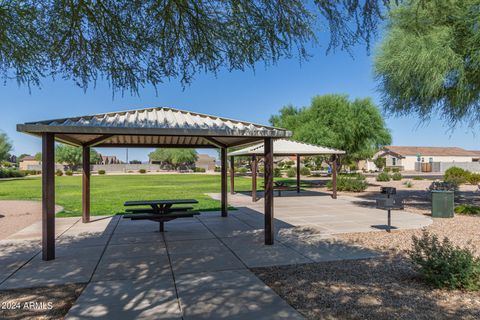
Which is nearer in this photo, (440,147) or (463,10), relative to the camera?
(463,10)

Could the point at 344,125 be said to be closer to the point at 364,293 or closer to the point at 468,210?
the point at 468,210

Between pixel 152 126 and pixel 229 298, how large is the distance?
154 inches

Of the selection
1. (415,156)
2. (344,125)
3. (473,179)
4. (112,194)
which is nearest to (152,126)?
(112,194)

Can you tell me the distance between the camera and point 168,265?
6.40 meters

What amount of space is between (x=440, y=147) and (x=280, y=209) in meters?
84.8

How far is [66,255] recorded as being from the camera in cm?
717

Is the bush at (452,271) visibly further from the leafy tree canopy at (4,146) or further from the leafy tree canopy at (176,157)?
the leafy tree canopy at (176,157)

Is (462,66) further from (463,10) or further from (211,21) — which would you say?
(211,21)

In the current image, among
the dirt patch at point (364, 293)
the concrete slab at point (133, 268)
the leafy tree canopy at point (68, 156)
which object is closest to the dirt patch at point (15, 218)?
the concrete slab at point (133, 268)

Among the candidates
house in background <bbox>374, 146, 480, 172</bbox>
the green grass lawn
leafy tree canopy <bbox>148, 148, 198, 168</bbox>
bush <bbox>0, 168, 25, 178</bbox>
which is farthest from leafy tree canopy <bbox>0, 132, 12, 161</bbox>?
house in background <bbox>374, 146, 480, 172</bbox>

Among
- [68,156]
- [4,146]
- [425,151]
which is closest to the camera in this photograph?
[4,146]

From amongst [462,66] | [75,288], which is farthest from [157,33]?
[462,66]

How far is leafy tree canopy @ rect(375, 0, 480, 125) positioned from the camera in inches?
437

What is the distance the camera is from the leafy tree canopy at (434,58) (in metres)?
11.1
